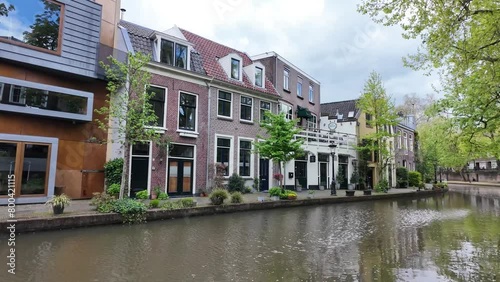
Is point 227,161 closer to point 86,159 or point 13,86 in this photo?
point 86,159

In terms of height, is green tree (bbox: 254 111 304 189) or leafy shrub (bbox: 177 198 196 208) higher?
green tree (bbox: 254 111 304 189)

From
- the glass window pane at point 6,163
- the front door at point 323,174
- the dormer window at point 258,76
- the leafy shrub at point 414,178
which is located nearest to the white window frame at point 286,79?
the dormer window at point 258,76

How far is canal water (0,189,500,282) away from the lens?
497 cm

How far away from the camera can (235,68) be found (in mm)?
19750

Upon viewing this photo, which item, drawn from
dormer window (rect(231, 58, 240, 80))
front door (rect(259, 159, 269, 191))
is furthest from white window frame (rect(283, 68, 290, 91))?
front door (rect(259, 159, 269, 191))

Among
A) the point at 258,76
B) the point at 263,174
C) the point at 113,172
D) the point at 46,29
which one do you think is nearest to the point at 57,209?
the point at 113,172

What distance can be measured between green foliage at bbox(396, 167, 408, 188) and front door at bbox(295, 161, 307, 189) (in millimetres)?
15941

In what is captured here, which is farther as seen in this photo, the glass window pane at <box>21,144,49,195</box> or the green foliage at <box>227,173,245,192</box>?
the green foliage at <box>227,173,245,192</box>

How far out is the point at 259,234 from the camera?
326 inches

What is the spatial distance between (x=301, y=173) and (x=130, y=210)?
15.7 metres

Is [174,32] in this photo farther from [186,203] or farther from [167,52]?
[186,203]

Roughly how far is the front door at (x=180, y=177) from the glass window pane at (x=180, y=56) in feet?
16.7

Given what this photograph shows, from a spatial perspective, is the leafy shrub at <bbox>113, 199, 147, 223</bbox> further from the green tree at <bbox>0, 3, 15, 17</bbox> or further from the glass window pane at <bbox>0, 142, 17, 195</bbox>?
the green tree at <bbox>0, 3, 15, 17</bbox>

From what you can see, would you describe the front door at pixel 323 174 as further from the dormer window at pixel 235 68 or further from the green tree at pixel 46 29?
the green tree at pixel 46 29
